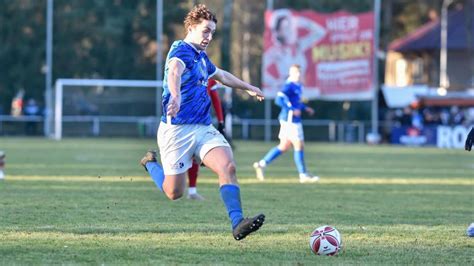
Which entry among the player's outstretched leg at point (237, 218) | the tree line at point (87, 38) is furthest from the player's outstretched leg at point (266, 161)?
the tree line at point (87, 38)

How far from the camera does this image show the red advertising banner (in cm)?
4469

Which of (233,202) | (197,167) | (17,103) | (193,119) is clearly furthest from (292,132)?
(17,103)

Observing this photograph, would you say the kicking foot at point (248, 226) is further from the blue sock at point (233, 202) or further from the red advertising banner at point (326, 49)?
the red advertising banner at point (326, 49)

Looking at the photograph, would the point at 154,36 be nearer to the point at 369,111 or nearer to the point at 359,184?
the point at 369,111

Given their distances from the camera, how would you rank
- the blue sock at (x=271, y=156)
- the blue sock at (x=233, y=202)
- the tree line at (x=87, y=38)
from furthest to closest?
the tree line at (x=87, y=38), the blue sock at (x=271, y=156), the blue sock at (x=233, y=202)

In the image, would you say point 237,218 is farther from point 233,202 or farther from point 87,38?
point 87,38

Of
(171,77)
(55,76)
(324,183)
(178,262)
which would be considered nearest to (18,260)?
(178,262)

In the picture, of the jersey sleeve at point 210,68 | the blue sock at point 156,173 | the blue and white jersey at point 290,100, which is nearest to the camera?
the jersey sleeve at point 210,68

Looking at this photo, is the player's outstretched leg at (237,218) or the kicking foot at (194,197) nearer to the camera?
the player's outstretched leg at (237,218)

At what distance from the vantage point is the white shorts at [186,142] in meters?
9.77

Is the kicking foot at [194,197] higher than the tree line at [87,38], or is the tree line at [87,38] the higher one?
the tree line at [87,38]

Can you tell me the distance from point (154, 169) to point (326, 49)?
35.3m

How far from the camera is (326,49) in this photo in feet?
149

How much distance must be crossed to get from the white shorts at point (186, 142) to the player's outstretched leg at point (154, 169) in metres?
0.56
